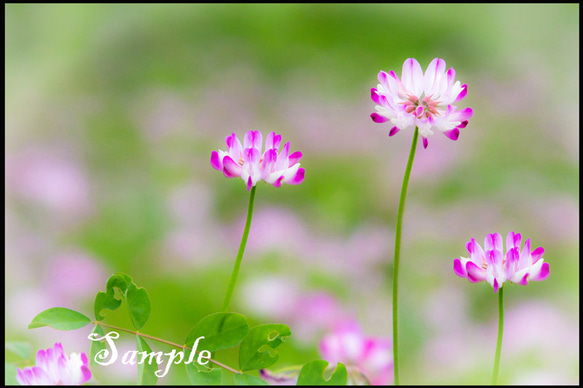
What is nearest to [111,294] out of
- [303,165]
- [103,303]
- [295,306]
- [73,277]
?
[103,303]

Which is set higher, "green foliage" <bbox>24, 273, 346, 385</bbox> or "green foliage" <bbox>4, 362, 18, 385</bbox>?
"green foliage" <bbox>24, 273, 346, 385</bbox>

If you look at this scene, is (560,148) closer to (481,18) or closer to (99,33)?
(481,18)

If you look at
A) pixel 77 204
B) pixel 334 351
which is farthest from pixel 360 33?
pixel 334 351

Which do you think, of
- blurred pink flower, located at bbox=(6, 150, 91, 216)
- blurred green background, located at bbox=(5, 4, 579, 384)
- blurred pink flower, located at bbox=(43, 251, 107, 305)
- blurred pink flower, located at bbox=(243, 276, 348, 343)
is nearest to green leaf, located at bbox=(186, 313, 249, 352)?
blurred green background, located at bbox=(5, 4, 579, 384)

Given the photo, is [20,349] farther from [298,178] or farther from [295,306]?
[295,306]

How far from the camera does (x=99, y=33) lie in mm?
1220

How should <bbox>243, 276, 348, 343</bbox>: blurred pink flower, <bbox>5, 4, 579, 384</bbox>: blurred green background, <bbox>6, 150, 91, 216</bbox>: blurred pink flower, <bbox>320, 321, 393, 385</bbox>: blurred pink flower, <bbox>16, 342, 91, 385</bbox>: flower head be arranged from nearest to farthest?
<bbox>16, 342, 91, 385</bbox>: flower head
<bbox>320, 321, 393, 385</bbox>: blurred pink flower
<bbox>243, 276, 348, 343</bbox>: blurred pink flower
<bbox>5, 4, 579, 384</bbox>: blurred green background
<bbox>6, 150, 91, 216</bbox>: blurred pink flower

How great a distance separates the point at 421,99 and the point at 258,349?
0.31 feet

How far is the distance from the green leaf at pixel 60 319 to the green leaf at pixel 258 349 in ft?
0.17

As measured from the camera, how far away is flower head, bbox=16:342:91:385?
174 millimetres

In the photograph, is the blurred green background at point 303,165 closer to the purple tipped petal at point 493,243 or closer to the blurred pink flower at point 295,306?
the blurred pink flower at point 295,306

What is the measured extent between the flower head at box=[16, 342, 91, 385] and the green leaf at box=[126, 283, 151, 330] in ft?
0.07

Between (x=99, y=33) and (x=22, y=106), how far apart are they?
0.21 m

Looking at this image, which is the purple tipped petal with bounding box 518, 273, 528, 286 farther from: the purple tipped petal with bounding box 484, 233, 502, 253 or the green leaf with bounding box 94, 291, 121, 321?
the green leaf with bounding box 94, 291, 121, 321
